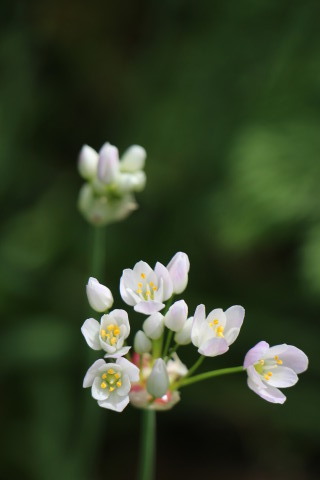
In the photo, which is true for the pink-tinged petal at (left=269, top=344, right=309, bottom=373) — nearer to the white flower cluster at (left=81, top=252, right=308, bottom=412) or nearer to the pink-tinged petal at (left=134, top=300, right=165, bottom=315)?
the white flower cluster at (left=81, top=252, right=308, bottom=412)

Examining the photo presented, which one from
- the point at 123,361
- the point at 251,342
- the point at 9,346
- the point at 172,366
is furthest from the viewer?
the point at 251,342

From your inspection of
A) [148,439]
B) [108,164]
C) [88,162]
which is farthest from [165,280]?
[88,162]

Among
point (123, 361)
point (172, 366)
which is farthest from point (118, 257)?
point (123, 361)

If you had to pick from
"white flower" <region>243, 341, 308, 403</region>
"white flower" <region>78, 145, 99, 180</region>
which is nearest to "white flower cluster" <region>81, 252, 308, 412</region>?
"white flower" <region>243, 341, 308, 403</region>

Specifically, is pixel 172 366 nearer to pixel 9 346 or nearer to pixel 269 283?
pixel 9 346

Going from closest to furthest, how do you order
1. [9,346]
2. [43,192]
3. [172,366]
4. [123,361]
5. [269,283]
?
[123,361] → [172,366] → [9,346] → [269,283] → [43,192]

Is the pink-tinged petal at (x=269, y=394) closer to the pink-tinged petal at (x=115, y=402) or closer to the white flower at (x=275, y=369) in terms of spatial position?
the white flower at (x=275, y=369)

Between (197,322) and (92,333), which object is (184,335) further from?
(92,333)
